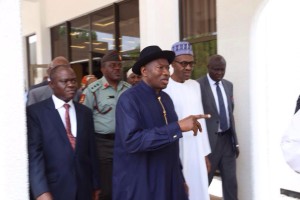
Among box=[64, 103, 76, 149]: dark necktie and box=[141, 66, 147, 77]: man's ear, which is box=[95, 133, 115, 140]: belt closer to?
box=[64, 103, 76, 149]: dark necktie

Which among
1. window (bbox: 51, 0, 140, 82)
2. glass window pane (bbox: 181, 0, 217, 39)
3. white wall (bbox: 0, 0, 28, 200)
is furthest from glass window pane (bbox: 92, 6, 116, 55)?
white wall (bbox: 0, 0, 28, 200)

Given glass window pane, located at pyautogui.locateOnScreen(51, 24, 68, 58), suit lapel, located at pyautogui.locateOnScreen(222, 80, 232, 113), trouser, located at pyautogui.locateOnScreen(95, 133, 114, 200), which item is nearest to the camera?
trouser, located at pyautogui.locateOnScreen(95, 133, 114, 200)

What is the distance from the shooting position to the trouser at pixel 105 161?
12.6 feet

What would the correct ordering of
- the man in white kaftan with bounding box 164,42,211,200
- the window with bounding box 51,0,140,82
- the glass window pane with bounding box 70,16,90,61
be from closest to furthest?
the man in white kaftan with bounding box 164,42,211,200
the window with bounding box 51,0,140,82
the glass window pane with bounding box 70,16,90,61

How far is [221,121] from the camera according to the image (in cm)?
436

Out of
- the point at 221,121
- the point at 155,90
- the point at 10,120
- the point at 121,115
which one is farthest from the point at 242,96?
the point at 10,120

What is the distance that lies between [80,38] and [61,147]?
24.5 feet

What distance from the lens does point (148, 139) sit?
2.38m

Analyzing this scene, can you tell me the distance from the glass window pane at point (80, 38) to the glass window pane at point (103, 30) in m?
0.32

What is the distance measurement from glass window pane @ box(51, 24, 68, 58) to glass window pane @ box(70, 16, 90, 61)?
12.6 inches

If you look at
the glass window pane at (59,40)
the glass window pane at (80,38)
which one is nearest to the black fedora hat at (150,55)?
the glass window pane at (80,38)

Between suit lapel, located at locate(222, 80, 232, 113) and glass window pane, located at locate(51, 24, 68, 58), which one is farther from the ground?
glass window pane, located at locate(51, 24, 68, 58)

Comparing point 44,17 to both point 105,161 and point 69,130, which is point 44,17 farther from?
point 69,130

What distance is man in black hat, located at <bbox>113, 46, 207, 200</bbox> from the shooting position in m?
2.42
